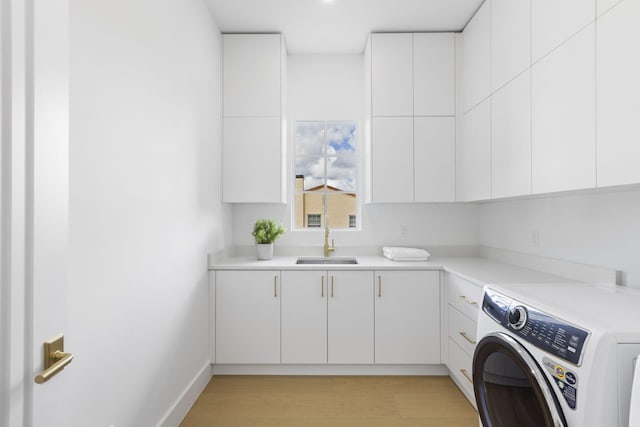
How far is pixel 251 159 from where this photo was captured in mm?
2846

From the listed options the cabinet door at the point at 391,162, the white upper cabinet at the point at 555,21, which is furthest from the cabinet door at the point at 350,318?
the white upper cabinet at the point at 555,21

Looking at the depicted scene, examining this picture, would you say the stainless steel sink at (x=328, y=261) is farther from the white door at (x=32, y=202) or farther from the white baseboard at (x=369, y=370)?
the white door at (x=32, y=202)

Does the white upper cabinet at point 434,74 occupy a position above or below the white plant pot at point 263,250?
above

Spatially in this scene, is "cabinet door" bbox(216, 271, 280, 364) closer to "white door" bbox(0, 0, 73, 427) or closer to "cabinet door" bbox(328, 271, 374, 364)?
"cabinet door" bbox(328, 271, 374, 364)

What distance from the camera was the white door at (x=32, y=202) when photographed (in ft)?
2.09

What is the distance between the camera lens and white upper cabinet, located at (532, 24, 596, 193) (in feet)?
4.76

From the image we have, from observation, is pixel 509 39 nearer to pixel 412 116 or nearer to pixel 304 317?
pixel 412 116

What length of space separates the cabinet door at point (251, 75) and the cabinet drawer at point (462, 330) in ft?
6.67

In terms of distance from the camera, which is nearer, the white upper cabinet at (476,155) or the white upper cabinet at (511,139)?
the white upper cabinet at (511,139)

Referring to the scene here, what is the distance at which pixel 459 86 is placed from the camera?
110 inches

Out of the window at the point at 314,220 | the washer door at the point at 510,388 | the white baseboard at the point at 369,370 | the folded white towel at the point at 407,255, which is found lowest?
the white baseboard at the point at 369,370

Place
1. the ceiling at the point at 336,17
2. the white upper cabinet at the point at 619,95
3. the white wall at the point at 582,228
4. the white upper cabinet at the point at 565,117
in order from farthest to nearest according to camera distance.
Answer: the ceiling at the point at 336,17
the white wall at the point at 582,228
the white upper cabinet at the point at 565,117
the white upper cabinet at the point at 619,95

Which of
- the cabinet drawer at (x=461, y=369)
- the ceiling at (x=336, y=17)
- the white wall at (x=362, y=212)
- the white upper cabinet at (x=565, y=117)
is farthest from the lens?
the white wall at (x=362, y=212)

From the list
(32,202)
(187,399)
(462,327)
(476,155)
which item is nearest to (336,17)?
(476,155)
